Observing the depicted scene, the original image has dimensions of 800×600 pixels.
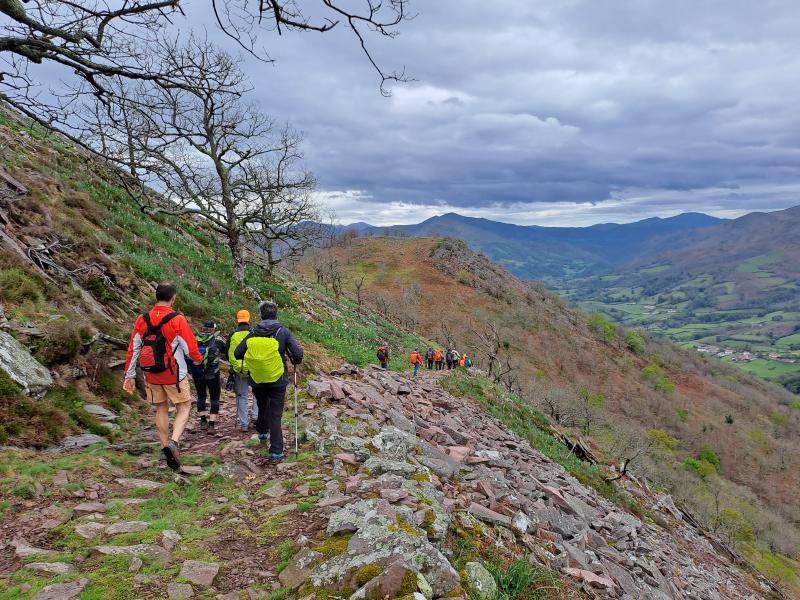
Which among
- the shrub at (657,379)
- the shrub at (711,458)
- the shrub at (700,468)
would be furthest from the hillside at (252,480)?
the shrub at (657,379)

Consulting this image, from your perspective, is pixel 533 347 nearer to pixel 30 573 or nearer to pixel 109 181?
pixel 109 181

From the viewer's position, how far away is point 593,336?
90938 mm

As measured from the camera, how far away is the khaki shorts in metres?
6.69

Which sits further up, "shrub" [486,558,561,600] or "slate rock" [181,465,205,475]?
"slate rock" [181,465,205,475]

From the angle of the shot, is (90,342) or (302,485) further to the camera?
(90,342)

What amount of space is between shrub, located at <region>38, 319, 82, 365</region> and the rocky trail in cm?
205

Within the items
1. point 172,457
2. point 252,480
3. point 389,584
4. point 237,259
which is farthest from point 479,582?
point 237,259

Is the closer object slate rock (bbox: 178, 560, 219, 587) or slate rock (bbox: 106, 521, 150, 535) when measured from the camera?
slate rock (bbox: 178, 560, 219, 587)

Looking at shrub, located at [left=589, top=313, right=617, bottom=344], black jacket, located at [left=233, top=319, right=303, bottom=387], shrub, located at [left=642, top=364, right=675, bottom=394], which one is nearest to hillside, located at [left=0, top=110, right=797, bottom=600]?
black jacket, located at [left=233, top=319, right=303, bottom=387]

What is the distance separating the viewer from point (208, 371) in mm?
9375

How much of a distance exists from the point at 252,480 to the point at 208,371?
3.39m

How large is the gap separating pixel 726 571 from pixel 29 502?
19.8 metres

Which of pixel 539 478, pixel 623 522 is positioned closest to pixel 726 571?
pixel 623 522

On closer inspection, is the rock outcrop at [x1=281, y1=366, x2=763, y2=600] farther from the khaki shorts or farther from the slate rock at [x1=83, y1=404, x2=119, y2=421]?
the slate rock at [x1=83, y1=404, x2=119, y2=421]
